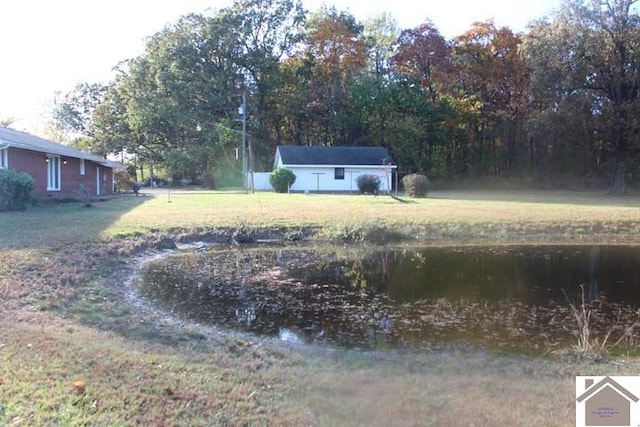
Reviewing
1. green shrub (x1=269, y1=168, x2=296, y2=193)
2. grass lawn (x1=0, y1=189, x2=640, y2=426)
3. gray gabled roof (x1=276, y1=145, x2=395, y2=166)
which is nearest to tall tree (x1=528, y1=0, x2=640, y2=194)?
gray gabled roof (x1=276, y1=145, x2=395, y2=166)

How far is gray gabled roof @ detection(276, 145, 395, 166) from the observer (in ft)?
123

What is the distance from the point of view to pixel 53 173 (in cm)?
2189

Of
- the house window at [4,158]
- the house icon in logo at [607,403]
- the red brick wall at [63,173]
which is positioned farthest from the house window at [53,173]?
the house icon in logo at [607,403]

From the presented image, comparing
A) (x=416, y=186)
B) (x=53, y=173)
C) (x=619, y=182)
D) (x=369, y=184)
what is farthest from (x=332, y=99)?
(x=53, y=173)

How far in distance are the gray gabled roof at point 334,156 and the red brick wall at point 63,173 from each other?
1302 centimetres

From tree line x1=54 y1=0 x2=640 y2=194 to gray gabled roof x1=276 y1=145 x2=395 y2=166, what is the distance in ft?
13.1

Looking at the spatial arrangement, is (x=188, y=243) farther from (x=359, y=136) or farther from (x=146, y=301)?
(x=359, y=136)

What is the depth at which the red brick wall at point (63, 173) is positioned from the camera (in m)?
19.1

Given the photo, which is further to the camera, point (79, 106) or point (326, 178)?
point (79, 106)

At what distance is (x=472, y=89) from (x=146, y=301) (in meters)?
42.3

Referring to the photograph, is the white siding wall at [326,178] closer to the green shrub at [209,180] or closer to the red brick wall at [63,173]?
the green shrub at [209,180]

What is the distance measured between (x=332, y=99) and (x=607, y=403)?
139 feet

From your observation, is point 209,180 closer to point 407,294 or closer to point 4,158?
point 4,158

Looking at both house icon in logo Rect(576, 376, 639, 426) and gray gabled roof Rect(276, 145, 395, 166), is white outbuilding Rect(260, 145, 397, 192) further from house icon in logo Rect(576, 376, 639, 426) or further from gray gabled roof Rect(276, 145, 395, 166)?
house icon in logo Rect(576, 376, 639, 426)
